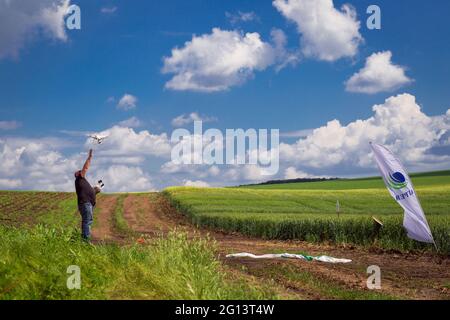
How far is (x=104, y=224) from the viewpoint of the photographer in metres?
35.0

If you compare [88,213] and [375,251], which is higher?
[88,213]

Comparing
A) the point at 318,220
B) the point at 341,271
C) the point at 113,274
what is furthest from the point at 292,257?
the point at 113,274

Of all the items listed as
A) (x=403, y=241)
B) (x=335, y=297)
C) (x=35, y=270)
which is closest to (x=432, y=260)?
(x=403, y=241)

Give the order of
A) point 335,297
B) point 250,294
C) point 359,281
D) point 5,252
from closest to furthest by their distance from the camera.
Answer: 1. point 250,294
2. point 335,297
3. point 5,252
4. point 359,281

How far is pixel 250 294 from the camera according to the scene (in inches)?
396

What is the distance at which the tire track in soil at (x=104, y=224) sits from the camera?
88.8ft

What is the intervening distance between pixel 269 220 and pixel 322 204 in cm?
1887

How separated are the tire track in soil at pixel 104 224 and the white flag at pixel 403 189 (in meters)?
10.3

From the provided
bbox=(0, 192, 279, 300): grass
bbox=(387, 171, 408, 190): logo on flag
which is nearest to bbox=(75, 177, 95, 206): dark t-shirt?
bbox=(0, 192, 279, 300): grass

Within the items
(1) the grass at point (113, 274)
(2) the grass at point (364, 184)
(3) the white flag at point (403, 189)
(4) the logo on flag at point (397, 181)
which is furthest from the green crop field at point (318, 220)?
(2) the grass at point (364, 184)

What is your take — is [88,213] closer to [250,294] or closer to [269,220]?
[250,294]

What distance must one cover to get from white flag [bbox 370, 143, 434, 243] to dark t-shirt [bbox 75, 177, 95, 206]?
8.97 metres

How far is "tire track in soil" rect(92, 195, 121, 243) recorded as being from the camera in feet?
88.8

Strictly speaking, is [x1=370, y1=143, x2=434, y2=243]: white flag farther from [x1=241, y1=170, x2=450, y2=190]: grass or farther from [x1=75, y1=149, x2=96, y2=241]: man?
[x1=241, y1=170, x2=450, y2=190]: grass
